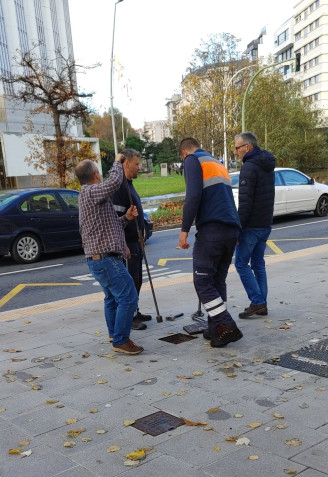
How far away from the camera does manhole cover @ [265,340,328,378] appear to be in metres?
4.24

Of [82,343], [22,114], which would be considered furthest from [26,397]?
[22,114]

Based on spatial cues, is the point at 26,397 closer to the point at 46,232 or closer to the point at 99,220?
the point at 99,220

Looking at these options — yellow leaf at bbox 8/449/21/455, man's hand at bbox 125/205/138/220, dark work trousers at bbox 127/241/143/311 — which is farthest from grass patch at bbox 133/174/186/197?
yellow leaf at bbox 8/449/21/455

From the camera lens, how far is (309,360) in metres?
4.46

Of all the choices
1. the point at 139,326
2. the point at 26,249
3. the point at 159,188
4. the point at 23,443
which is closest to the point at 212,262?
the point at 139,326

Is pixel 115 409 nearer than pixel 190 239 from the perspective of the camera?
Yes

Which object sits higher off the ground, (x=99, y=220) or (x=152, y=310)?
(x=99, y=220)

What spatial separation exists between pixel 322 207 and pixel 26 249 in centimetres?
990

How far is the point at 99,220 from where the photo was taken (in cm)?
467

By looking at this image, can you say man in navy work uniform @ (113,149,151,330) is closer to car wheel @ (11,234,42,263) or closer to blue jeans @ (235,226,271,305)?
blue jeans @ (235,226,271,305)

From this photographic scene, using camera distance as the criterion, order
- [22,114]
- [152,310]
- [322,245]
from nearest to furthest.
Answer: [152,310] → [322,245] → [22,114]

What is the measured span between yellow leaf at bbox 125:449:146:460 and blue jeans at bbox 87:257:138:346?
182 cm

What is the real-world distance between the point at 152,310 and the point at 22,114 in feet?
162

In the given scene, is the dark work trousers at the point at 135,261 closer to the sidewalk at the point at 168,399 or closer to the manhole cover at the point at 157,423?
the sidewalk at the point at 168,399
